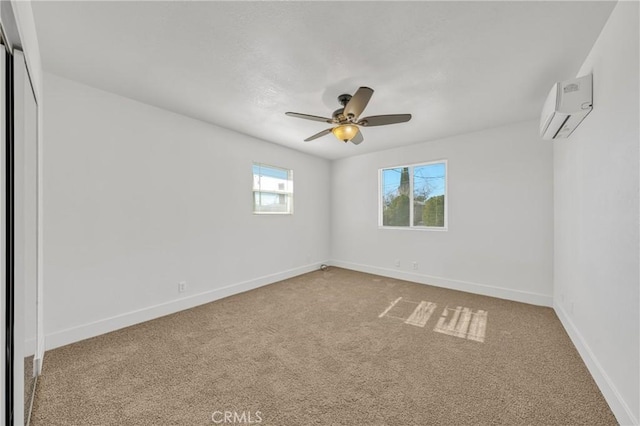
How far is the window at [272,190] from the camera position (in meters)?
4.27

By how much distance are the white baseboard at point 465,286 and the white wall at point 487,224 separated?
0.01 metres

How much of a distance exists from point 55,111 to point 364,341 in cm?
349

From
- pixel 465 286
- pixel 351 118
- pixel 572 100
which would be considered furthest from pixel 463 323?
Result: pixel 351 118

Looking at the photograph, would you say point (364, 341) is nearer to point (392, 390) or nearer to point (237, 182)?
point (392, 390)

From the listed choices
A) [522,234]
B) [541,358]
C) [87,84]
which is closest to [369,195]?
[522,234]

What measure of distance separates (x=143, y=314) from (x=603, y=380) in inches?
156

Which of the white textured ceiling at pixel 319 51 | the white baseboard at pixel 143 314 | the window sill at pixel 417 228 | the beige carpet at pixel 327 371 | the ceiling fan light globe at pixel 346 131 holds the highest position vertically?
the white textured ceiling at pixel 319 51

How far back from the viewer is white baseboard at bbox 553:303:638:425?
1.44 meters

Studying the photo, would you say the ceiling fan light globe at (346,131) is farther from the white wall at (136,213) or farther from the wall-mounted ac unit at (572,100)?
the white wall at (136,213)

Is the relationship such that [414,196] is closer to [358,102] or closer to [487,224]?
[487,224]

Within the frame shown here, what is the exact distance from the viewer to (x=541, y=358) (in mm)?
2139

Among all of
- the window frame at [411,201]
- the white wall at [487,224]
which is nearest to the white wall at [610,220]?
the white wall at [487,224]

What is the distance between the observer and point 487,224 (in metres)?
3.80

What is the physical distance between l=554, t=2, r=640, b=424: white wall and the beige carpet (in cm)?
23
